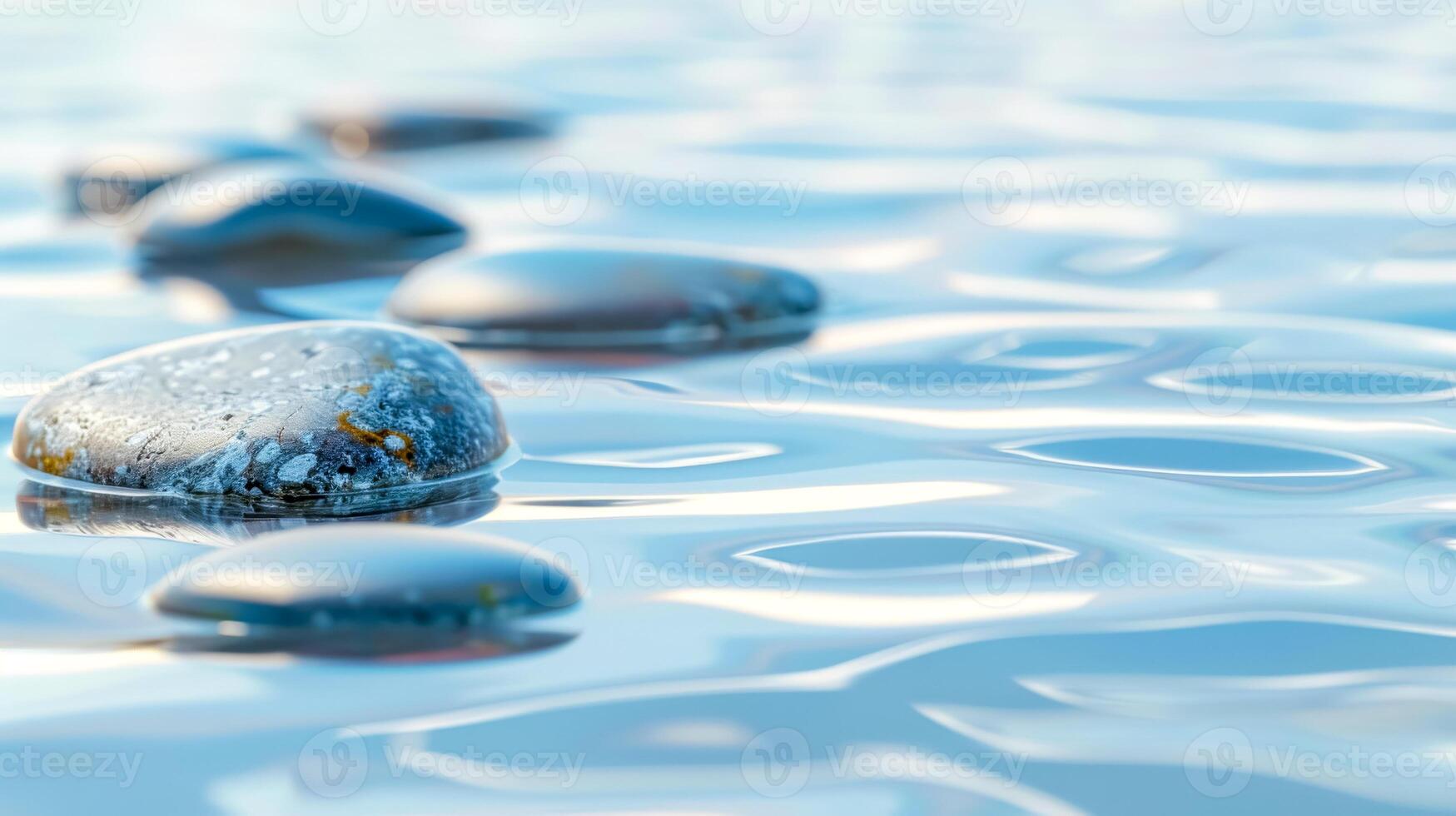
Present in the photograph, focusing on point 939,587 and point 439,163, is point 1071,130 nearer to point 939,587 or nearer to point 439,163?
point 439,163

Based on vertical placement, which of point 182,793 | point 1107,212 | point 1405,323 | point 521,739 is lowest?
point 182,793

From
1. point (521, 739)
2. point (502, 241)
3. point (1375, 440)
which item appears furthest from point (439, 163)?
point (521, 739)
